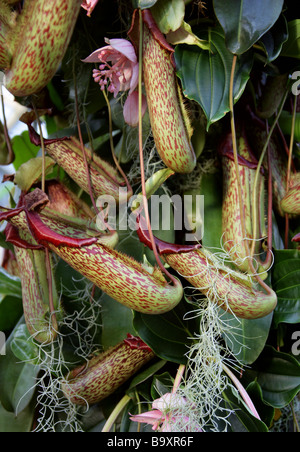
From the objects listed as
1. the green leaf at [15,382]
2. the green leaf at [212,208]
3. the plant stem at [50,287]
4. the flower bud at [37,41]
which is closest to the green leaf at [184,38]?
the flower bud at [37,41]

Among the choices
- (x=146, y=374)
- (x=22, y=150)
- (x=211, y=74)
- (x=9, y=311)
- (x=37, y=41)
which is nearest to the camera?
(x=37, y=41)

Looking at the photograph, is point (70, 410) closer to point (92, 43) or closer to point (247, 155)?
point (247, 155)

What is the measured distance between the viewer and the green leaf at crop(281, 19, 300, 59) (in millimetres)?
695

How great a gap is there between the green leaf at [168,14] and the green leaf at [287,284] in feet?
1.31

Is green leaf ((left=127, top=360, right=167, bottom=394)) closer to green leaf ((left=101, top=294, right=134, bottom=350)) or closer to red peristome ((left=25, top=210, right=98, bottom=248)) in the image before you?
green leaf ((left=101, top=294, right=134, bottom=350))

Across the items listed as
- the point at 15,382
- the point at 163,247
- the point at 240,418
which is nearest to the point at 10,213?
the point at 163,247

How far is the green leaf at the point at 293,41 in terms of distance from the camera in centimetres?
70

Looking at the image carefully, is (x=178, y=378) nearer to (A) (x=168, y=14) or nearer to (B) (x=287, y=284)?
(B) (x=287, y=284)

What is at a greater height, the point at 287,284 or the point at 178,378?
the point at 287,284

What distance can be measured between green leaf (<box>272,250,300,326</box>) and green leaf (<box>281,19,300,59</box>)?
0.32 metres

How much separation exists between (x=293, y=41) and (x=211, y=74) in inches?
6.3

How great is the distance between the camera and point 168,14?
2.02ft

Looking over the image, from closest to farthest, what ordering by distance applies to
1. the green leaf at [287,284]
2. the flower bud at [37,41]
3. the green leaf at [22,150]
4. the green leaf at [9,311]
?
the flower bud at [37,41], the green leaf at [287,284], the green leaf at [9,311], the green leaf at [22,150]

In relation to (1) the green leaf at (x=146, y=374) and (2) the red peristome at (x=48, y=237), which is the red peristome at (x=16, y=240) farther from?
(1) the green leaf at (x=146, y=374)
